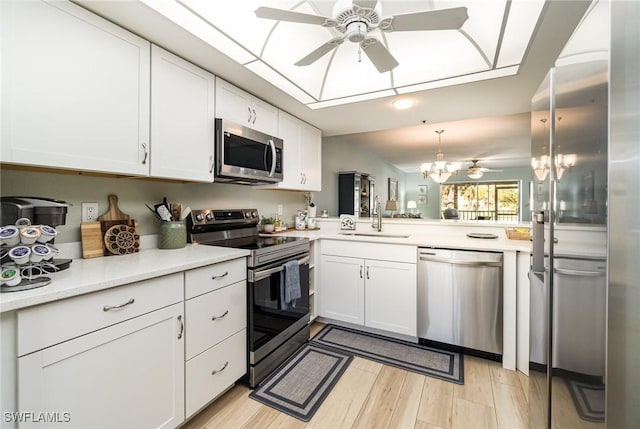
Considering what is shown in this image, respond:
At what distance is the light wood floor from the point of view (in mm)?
1516

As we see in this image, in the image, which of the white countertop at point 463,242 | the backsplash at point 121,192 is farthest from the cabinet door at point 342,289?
the backsplash at point 121,192

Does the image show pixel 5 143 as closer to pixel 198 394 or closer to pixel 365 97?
pixel 198 394

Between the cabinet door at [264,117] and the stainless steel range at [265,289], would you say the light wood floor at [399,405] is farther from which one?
the cabinet door at [264,117]

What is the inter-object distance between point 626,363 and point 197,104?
2158 millimetres

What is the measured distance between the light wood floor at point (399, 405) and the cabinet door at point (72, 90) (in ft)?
4.84

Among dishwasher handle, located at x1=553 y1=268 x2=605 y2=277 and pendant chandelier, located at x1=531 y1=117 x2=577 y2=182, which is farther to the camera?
pendant chandelier, located at x1=531 y1=117 x2=577 y2=182

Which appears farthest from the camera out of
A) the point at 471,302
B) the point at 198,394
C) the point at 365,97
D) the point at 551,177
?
the point at 365,97

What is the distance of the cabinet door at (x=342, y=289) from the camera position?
2.57 metres

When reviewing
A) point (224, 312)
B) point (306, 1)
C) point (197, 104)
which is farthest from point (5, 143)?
point (306, 1)

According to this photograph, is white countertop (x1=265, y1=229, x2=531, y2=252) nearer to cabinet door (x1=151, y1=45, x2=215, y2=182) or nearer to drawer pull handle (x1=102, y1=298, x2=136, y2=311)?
cabinet door (x1=151, y1=45, x2=215, y2=182)

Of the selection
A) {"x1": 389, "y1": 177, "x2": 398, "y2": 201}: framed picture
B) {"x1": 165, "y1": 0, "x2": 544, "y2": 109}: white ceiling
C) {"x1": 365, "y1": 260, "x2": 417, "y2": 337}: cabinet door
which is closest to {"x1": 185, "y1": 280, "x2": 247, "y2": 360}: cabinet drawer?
{"x1": 365, "y1": 260, "x2": 417, "y2": 337}: cabinet door

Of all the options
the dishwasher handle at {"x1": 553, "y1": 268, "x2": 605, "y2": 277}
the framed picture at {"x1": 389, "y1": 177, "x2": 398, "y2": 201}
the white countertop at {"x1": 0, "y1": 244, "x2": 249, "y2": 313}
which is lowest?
the white countertop at {"x1": 0, "y1": 244, "x2": 249, "y2": 313}

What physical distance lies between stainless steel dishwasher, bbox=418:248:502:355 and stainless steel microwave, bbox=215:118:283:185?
1469 mm

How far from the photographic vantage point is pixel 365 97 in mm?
2299
